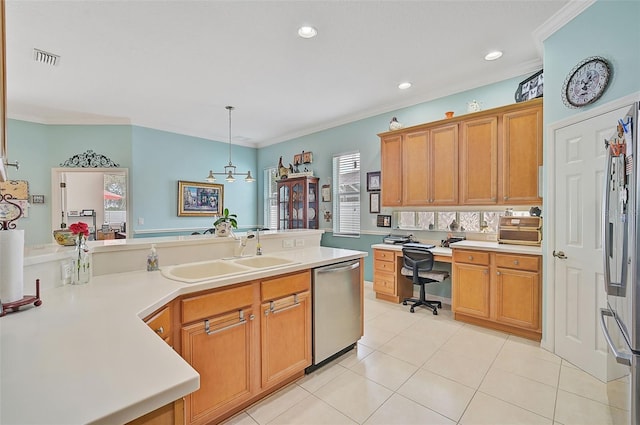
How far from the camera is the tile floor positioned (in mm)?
1776

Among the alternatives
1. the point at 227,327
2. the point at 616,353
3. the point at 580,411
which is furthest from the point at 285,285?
the point at 580,411

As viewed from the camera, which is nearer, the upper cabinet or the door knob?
the door knob

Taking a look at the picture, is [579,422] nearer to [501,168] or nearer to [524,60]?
[501,168]

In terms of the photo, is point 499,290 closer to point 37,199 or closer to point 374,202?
point 374,202

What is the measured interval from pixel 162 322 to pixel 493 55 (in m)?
3.83

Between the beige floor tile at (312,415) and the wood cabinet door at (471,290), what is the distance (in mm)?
2102

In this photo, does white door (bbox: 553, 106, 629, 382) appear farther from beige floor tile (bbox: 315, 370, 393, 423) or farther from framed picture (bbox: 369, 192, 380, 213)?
framed picture (bbox: 369, 192, 380, 213)

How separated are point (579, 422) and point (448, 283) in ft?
7.21

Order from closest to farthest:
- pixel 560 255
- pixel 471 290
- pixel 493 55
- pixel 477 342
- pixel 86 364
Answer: pixel 86 364, pixel 560 255, pixel 477 342, pixel 493 55, pixel 471 290

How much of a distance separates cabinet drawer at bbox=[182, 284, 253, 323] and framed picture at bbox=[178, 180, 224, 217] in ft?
14.9

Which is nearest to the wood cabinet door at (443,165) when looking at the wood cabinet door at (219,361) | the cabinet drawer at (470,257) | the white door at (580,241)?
the cabinet drawer at (470,257)

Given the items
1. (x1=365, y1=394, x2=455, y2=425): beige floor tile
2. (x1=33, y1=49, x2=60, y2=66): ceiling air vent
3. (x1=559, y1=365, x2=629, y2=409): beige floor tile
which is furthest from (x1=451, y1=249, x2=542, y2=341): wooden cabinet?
(x1=33, y1=49, x2=60, y2=66): ceiling air vent

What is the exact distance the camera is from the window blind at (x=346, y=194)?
4.99m

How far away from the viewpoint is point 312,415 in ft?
5.93
